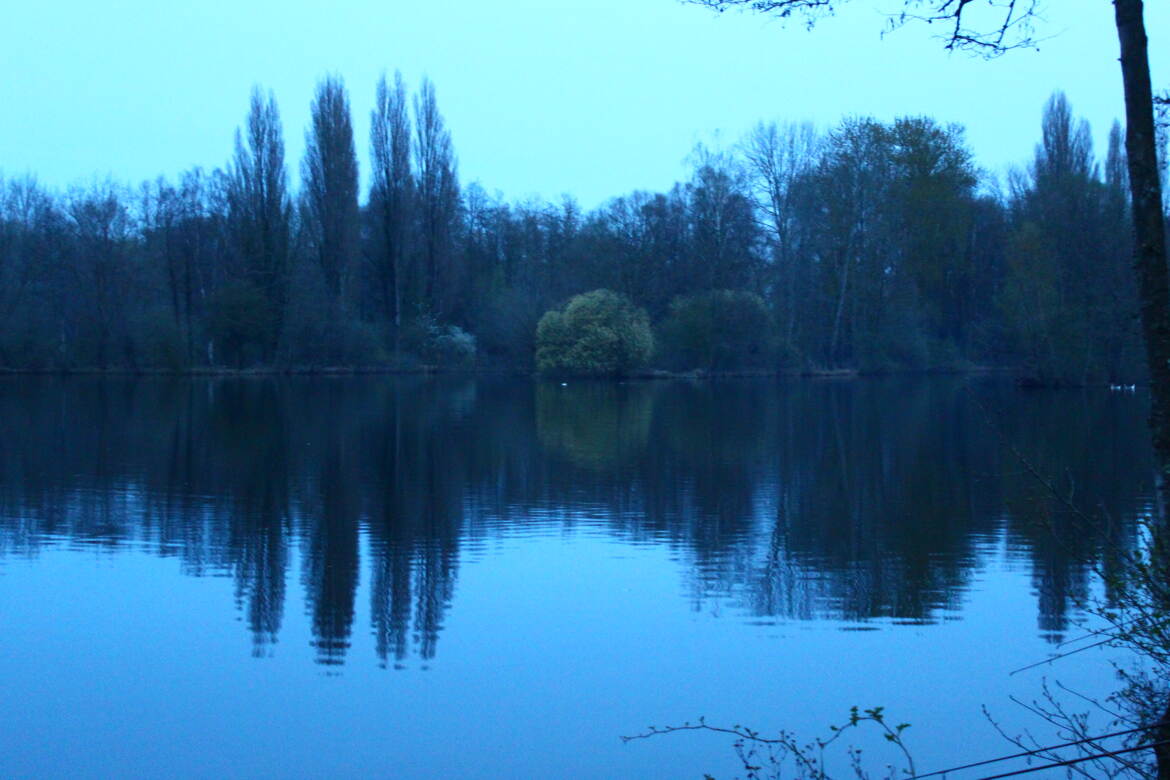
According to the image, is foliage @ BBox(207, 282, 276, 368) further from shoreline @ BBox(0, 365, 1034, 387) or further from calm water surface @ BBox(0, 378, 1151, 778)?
calm water surface @ BBox(0, 378, 1151, 778)

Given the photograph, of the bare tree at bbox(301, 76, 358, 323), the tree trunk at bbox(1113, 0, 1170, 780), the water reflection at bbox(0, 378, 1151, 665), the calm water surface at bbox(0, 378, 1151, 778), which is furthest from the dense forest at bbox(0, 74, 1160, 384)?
the tree trunk at bbox(1113, 0, 1170, 780)

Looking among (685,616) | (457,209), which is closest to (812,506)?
(685,616)

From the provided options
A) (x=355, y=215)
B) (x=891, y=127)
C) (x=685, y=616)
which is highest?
(x=891, y=127)

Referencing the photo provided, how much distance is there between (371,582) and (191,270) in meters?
50.3

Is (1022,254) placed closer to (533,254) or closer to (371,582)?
(533,254)

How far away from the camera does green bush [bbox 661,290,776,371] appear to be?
171 feet

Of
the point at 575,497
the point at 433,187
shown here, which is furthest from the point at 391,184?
the point at 575,497

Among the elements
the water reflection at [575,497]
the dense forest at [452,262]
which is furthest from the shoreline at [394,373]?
the water reflection at [575,497]

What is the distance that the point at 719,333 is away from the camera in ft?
173

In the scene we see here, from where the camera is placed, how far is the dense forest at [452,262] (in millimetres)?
52844

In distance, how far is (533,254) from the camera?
67688mm

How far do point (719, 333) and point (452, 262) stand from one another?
13629 millimetres

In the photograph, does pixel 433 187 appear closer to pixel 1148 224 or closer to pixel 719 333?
pixel 719 333

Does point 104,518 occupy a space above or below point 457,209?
below
